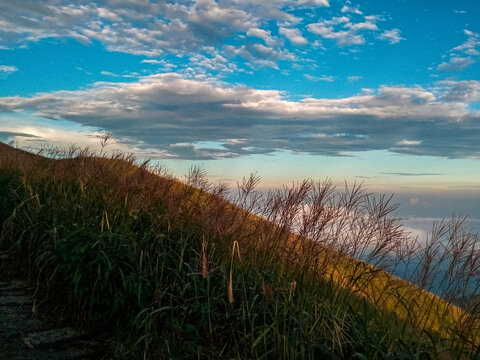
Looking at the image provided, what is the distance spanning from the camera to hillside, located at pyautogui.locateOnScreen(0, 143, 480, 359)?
336cm

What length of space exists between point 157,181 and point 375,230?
360 centimetres

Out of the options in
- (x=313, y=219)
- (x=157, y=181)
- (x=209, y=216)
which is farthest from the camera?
(x=157, y=181)

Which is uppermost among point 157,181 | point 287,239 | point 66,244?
point 157,181

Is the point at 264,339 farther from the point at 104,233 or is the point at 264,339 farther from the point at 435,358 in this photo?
the point at 104,233

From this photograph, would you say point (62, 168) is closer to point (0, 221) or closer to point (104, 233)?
point (0, 221)

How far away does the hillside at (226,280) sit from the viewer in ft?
11.0

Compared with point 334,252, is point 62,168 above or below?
above

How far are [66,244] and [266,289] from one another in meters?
2.54

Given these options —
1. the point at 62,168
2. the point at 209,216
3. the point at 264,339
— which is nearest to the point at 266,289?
the point at 264,339

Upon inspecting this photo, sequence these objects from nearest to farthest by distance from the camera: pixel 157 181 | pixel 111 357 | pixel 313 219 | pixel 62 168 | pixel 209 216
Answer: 1. pixel 111 357
2. pixel 313 219
3. pixel 209 216
4. pixel 157 181
5. pixel 62 168

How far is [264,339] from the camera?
3.18 meters

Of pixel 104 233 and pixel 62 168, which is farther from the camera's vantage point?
pixel 62 168

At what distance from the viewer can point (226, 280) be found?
3721 millimetres

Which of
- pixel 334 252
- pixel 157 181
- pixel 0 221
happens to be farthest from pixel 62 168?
pixel 334 252
